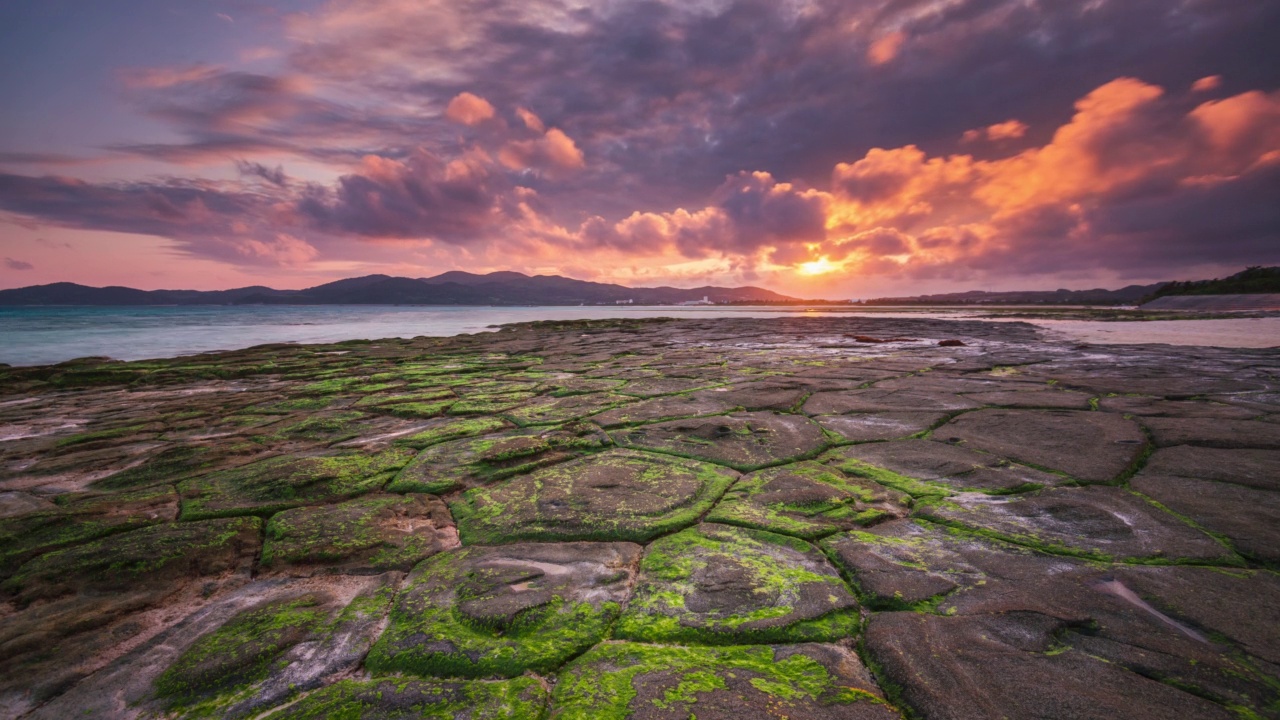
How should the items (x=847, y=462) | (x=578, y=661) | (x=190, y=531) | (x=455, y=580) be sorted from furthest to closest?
1. (x=847, y=462)
2. (x=190, y=531)
3. (x=455, y=580)
4. (x=578, y=661)

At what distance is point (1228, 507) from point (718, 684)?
260 cm

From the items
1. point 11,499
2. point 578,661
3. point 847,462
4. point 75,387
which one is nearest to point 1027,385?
point 847,462

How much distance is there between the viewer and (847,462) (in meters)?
2.96

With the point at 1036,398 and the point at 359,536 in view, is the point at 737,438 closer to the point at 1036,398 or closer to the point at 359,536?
the point at 359,536

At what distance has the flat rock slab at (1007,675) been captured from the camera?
113 centimetres

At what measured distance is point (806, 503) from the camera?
238cm

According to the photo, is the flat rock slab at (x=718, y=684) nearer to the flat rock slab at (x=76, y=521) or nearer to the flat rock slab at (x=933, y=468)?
the flat rock slab at (x=933, y=468)

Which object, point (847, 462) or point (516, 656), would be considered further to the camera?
point (847, 462)

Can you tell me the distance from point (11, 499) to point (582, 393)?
3970 mm

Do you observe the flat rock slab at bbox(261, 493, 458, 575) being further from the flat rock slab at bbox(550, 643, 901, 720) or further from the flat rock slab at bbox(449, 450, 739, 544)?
the flat rock slab at bbox(550, 643, 901, 720)

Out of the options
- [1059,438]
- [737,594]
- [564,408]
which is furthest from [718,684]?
[564,408]

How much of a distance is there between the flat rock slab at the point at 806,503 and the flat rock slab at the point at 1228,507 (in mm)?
1123

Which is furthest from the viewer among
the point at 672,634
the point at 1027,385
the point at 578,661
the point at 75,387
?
the point at 75,387

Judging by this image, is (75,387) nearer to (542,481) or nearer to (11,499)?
(11,499)
